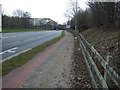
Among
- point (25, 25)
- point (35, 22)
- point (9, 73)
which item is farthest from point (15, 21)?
point (9, 73)

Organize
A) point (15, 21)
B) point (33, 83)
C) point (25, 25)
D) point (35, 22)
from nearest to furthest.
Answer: point (33, 83), point (15, 21), point (25, 25), point (35, 22)

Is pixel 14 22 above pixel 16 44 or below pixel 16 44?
above

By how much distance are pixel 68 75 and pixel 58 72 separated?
0.55 metres

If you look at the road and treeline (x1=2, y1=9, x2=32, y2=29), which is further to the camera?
treeline (x1=2, y1=9, x2=32, y2=29)

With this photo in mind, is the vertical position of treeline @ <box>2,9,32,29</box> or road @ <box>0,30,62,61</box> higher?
treeline @ <box>2,9,32,29</box>

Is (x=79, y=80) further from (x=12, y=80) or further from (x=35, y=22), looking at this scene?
(x=35, y=22)

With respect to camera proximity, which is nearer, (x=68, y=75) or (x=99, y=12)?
(x=68, y=75)

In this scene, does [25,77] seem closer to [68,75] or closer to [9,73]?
[9,73]

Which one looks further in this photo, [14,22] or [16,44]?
[14,22]

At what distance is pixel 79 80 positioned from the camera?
17.0 ft

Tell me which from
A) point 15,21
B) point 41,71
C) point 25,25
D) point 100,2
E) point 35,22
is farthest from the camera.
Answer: point 35,22

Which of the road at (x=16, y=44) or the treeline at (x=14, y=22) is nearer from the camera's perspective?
the road at (x=16, y=44)

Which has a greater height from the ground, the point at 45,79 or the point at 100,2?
the point at 100,2

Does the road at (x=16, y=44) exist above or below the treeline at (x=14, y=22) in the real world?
below
